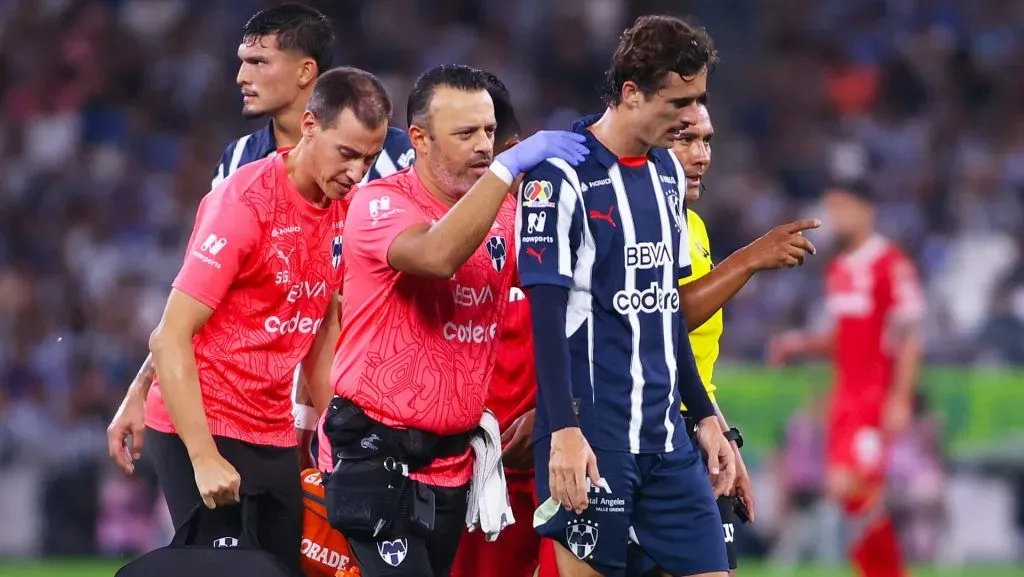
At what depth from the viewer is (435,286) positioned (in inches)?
202

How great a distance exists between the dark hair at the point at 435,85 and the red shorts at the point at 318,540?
142cm

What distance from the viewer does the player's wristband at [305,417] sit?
21.0 ft

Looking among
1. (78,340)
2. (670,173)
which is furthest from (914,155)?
(670,173)

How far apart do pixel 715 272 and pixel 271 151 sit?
2.06m

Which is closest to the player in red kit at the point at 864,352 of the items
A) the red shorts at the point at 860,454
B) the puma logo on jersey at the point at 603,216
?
the red shorts at the point at 860,454

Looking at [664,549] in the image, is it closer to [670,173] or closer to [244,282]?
[670,173]

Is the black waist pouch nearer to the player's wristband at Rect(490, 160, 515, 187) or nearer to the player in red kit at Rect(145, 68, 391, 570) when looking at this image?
the player in red kit at Rect(145, 68, 391, 570)

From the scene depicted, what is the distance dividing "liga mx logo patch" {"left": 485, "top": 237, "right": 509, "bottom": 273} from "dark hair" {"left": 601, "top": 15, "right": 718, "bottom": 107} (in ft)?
2.03

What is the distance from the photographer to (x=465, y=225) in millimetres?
4742

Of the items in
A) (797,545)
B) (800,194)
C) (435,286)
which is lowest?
(797,545)

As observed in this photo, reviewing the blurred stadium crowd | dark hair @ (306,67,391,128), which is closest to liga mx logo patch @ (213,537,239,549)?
dark hair @ (306,67,391,128)

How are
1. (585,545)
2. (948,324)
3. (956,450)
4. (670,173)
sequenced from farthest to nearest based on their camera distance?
(948,324), (956,450), (670,173), (585,545)

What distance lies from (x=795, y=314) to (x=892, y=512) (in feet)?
6.88

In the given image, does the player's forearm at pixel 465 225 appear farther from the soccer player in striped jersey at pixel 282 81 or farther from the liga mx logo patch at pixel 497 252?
the soccer player in striped jersey at pixel 282 81
